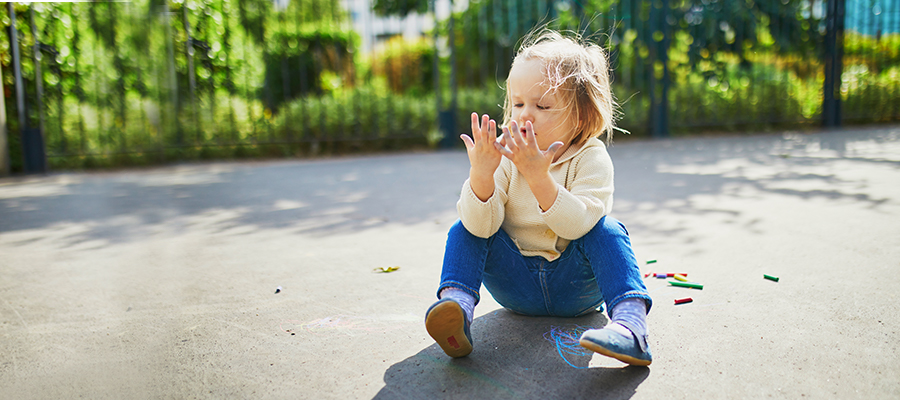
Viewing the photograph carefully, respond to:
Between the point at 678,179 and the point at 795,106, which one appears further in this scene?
the point at 795,106

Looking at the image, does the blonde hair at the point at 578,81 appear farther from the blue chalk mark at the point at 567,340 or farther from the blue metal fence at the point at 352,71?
the blue metal fence at the point at 352,71

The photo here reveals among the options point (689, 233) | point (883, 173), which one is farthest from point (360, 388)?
point (883, 173)

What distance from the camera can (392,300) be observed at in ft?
6.74

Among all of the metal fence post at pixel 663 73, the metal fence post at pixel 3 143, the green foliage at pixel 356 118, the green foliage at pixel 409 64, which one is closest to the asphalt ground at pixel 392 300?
the metal fence post at pixel 3 143

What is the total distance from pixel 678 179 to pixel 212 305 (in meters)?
3.55

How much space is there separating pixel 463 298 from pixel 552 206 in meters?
0.33

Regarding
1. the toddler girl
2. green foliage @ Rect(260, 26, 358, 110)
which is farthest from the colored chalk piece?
green foliage @ Rect(260, 26, 358, 110)

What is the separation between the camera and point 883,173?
4.20 m

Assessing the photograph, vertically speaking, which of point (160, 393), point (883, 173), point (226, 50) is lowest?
point (160, 393)

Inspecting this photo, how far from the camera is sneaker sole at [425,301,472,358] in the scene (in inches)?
57.0

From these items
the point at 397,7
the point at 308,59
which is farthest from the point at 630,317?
the point at 308,59

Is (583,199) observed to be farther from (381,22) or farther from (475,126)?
(381,22)

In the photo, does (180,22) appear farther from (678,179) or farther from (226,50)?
(678,179)

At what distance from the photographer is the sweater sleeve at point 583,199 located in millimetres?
1500
